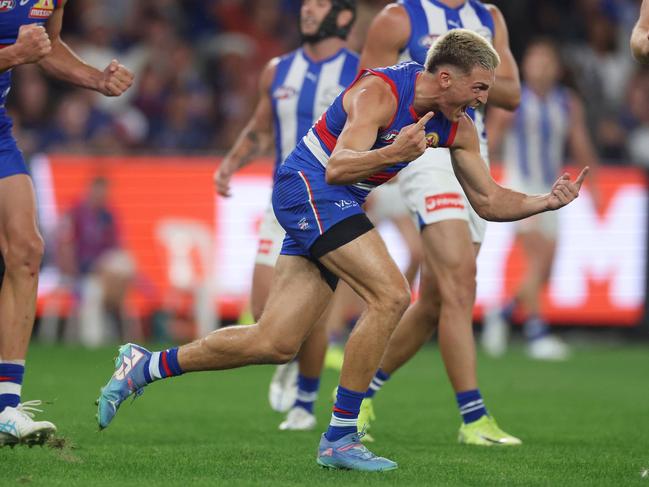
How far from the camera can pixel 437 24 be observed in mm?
7797

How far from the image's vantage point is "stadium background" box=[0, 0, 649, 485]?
269 inches

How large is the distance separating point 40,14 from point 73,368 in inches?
226

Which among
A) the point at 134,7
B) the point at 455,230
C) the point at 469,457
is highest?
the point at 134,7

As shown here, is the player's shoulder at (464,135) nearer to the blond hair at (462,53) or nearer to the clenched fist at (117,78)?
the blond hair at (462,53)

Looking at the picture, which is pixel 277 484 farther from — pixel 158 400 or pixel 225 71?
pixel 225 71

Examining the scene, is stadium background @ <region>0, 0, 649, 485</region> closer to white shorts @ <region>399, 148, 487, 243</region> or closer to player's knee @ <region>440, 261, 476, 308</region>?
player's knee @ <region>440, 261, 476, 308</region>

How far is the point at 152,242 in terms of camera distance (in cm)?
1557

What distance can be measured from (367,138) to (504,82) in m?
2.05

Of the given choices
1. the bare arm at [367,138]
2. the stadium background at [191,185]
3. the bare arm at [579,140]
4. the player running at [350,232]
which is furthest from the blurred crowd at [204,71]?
the bare arm at [367,138]

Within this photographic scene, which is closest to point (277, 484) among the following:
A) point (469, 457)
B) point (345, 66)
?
point (469, 457)

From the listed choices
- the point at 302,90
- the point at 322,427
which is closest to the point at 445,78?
the point at 302,90

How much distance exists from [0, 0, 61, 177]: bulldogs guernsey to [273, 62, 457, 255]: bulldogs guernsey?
4.60 ft

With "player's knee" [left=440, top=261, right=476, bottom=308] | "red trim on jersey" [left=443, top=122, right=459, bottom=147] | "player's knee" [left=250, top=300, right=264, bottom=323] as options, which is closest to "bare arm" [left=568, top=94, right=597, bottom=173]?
"player's knee" [left=250, top=300, right=264, bottom=323]

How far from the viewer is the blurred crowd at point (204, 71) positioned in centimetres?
1648
